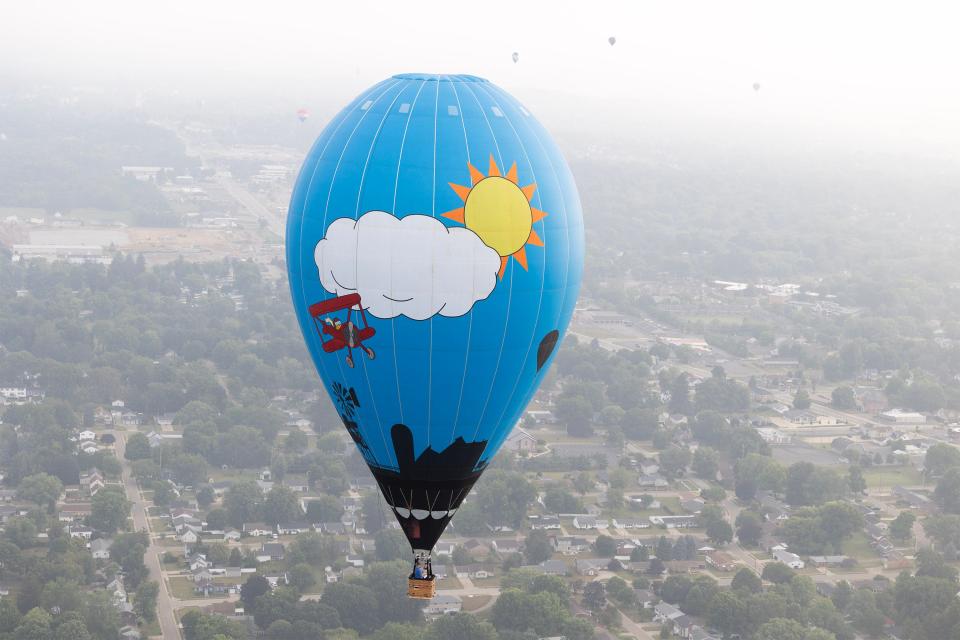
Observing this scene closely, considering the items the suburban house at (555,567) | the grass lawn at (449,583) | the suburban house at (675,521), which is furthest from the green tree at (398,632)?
the suburban house at (675,521)

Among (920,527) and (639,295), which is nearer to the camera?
(920,527)

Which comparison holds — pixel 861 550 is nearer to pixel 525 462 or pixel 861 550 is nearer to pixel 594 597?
pixel 594 597

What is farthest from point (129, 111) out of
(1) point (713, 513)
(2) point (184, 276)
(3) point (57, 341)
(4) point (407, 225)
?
(4) point (407, 225)

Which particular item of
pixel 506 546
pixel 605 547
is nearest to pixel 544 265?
pixel 506 546

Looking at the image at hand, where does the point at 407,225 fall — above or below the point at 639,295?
above

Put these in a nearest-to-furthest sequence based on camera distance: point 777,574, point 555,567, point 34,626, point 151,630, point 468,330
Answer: point 468,330
point 34,626
point 151,630
point 777,574
point 555,567

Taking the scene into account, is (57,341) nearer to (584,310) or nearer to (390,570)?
(584,310)
